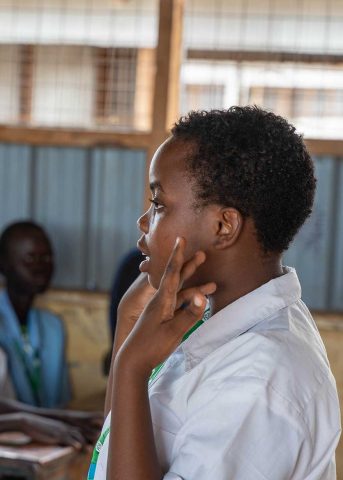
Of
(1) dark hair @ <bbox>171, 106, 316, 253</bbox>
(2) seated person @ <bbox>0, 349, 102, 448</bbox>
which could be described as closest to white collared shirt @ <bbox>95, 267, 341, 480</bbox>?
(1) dark hair @ <bbox>171, 106, 316, 253</bbox>

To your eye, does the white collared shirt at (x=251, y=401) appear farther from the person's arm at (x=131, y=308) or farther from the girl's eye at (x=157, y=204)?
the person's arm at (x=131, y=308)

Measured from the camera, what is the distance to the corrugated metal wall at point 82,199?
4.34m

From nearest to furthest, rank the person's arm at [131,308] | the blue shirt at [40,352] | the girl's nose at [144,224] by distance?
the girl's nose at [144,224] < the person's arm at [131,308] < the blue shirt at [40,352]

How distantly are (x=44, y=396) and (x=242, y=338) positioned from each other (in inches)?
122

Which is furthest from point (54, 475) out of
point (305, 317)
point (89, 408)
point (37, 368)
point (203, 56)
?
point (203, 56)

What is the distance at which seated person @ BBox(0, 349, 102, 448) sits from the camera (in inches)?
129

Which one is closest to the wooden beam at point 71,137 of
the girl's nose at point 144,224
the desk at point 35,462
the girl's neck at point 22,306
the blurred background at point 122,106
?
the blurred background at point 122,106

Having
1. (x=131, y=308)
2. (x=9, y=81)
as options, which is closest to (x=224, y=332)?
(x=131, y=308)

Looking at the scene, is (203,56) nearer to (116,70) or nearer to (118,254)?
(116,70)

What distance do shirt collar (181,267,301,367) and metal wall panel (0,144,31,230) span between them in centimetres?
308

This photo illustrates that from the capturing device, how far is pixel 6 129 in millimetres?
4426

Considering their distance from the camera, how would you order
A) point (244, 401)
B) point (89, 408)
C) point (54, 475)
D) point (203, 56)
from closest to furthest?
point (244, 401), point (54, 475), point (89, 408), point (203, 56)

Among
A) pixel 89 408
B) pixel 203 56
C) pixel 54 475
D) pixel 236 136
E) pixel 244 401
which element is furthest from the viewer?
pixel 203 56

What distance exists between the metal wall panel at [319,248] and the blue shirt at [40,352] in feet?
3.86
